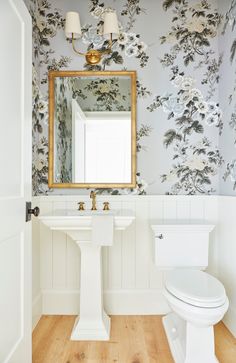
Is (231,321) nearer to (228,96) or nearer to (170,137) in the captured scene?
(170,137)

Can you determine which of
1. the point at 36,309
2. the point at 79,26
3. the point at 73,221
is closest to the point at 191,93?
the point at 79,26

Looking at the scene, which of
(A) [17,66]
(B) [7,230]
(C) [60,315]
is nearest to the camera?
(B) [7,230]

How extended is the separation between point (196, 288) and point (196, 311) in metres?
0.16

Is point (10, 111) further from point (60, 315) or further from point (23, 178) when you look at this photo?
point (60, 315)

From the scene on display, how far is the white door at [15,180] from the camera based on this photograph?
130 cm

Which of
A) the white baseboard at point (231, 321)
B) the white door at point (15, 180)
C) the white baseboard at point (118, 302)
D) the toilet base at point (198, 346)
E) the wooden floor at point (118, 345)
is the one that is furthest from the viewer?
the white baseboard at point (118, 302)

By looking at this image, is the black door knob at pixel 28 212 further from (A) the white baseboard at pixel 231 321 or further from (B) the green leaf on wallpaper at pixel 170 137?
(A) the white baseboard at pixel 231 321

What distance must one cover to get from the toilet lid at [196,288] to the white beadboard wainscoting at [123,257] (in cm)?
58

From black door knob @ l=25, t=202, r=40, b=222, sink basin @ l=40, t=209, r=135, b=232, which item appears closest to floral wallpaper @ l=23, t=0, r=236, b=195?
sink basin @ l=40, t=209, r=135, b=232

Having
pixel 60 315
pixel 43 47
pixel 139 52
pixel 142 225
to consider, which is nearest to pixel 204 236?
pixel 142 225

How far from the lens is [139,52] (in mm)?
2557

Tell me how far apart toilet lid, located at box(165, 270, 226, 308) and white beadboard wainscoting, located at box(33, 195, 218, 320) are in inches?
22.9

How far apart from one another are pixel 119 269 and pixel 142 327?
48cm

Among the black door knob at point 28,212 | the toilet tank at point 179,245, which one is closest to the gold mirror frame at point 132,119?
the toilet tank at point 179,245
